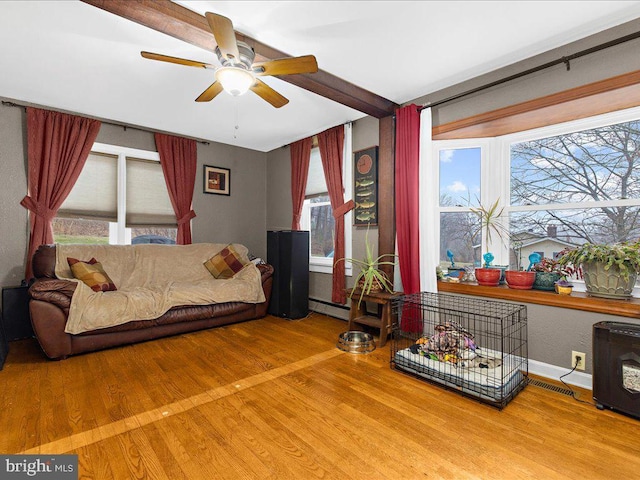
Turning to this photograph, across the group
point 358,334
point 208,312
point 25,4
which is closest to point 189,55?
point 25,4

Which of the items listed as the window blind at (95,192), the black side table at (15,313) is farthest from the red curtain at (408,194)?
the black side table at (15,313)

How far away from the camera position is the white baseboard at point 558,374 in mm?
2226

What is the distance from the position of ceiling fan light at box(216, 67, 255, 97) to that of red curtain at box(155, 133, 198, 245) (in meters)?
2.67

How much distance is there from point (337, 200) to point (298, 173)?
942 millimetres

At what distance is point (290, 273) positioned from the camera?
4098mm

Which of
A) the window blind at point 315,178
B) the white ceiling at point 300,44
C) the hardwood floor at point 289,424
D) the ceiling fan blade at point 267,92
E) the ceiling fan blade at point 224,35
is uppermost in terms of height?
the white ceiling at point 300,44

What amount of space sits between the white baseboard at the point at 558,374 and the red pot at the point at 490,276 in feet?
2.12

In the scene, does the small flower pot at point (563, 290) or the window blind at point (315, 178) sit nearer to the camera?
the small flower pot at point (563, 290)

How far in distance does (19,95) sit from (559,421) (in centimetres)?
530

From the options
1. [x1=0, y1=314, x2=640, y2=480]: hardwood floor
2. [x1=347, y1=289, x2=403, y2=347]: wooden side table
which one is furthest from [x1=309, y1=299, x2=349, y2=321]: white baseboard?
[x1=0, y1=314, x2=640, y2=480]: hardwood floor

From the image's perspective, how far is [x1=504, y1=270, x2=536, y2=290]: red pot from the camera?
8.50 ft

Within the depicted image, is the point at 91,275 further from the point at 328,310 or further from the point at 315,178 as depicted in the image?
the point at 315,178

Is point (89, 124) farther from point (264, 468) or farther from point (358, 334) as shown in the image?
point (264, 468)

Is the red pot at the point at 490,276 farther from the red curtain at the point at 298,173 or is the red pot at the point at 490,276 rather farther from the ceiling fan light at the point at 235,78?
the red curtain at the point at 298,173
